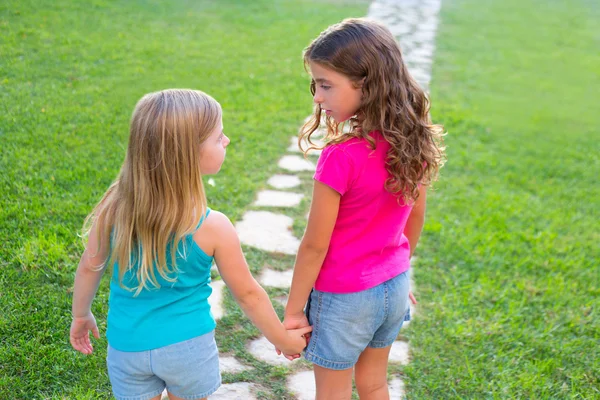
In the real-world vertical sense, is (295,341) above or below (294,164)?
above

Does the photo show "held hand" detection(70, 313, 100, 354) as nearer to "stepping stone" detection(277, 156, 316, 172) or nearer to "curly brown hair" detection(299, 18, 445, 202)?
"curly brown hair" detection(299, 18, 445, 202)

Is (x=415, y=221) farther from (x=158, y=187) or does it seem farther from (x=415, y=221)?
(x=158, y=187)

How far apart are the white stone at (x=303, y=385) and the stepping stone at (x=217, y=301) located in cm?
51

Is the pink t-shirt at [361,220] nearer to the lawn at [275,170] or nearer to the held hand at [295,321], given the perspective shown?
the held hand at [295,321]

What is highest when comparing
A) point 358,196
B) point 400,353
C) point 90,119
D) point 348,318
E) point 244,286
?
point 358,196

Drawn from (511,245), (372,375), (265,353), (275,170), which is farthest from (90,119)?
(372,375)

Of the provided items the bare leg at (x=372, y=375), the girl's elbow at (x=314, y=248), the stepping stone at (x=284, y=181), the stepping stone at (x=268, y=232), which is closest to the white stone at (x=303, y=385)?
the bare leg at (x=372, y=375)

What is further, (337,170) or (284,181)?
(284,181)

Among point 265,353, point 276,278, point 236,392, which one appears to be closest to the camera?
point 236,392

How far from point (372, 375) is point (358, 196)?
681 millimetres

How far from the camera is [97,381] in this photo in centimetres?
244

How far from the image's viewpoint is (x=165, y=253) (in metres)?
1.72

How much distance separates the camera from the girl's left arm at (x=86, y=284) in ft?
5.83

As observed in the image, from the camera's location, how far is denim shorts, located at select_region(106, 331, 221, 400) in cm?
179
